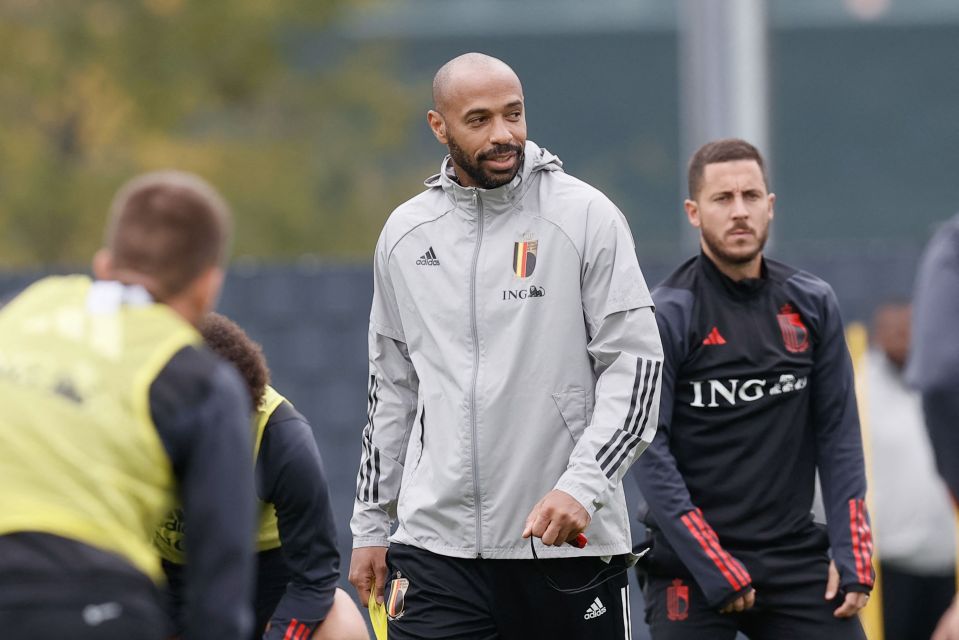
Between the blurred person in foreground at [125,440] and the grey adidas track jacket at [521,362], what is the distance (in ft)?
5.03

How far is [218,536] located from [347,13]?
14422mm

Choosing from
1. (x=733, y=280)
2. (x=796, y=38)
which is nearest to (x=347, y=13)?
(x=796, y=38)

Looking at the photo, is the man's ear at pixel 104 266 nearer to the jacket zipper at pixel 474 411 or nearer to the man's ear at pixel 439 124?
the jacket zipper at pixel 474 411

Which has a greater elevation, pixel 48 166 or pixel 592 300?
pixel 48 166

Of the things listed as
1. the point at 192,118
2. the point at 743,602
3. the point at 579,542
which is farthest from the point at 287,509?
the point at 192,118

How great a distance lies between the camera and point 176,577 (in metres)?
5.46

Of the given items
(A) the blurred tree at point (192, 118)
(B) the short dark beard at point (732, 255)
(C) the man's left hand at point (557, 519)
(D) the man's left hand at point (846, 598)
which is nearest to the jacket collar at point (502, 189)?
(B) the short dark beard at point (732, 255)

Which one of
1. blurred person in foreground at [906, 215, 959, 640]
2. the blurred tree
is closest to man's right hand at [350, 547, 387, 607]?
blurred person in foreground at [906, 215, 959, 640]

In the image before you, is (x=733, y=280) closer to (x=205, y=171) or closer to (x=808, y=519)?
(x=808, y=519)

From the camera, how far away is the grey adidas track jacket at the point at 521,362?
201 inches

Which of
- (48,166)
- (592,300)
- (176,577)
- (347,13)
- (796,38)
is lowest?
(176,577)

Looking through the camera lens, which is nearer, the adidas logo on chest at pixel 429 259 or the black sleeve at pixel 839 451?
the adidas logo on chest at pixel 429 259

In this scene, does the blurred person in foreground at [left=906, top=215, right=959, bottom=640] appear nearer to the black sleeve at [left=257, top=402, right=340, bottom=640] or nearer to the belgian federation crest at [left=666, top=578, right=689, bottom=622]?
the belgian federation crest at [left=666, top=578, right=689, bottom=622]

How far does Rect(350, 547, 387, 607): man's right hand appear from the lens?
548cm
